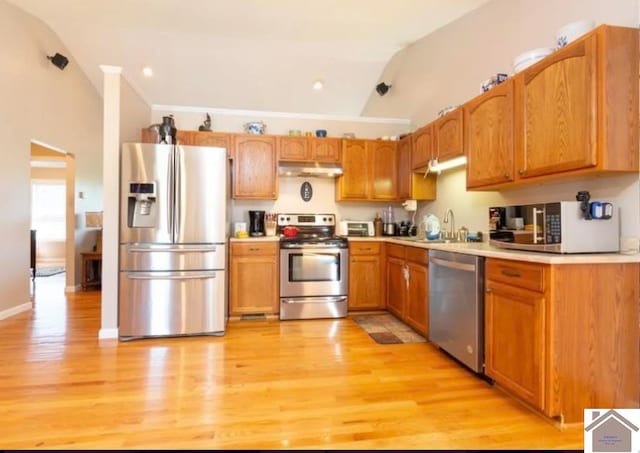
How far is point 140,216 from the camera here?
3158mm

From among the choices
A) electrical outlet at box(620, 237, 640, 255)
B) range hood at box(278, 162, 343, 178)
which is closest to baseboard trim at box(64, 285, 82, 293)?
range hood at box(278, 162, 343, 178)

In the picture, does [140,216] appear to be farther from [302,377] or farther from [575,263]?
[575,263]

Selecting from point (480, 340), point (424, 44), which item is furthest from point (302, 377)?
point (424, 44)

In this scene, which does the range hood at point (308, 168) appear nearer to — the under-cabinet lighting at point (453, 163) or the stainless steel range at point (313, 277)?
the stainless steel range at point (313, 277)

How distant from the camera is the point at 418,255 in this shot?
10.7 ft

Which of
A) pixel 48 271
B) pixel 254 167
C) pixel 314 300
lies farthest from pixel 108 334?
pixel 48 271

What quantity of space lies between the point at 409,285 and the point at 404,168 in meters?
1.52

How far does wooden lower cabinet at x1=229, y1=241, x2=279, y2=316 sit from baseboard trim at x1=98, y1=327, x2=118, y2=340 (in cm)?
108

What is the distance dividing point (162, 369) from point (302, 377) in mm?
1021

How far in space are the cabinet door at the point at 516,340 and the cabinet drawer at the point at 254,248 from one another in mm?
2257

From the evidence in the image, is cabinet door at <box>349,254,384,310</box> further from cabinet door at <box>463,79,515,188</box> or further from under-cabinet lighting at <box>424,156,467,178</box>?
cabinet door at <box>463,79,515,188</box>

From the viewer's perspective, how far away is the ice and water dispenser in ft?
10.2

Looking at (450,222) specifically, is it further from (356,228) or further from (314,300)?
(314,300)

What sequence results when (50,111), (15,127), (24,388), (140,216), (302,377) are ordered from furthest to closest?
(50,111)
(15,127)
(140,216)
(302,377)
(24,388)
